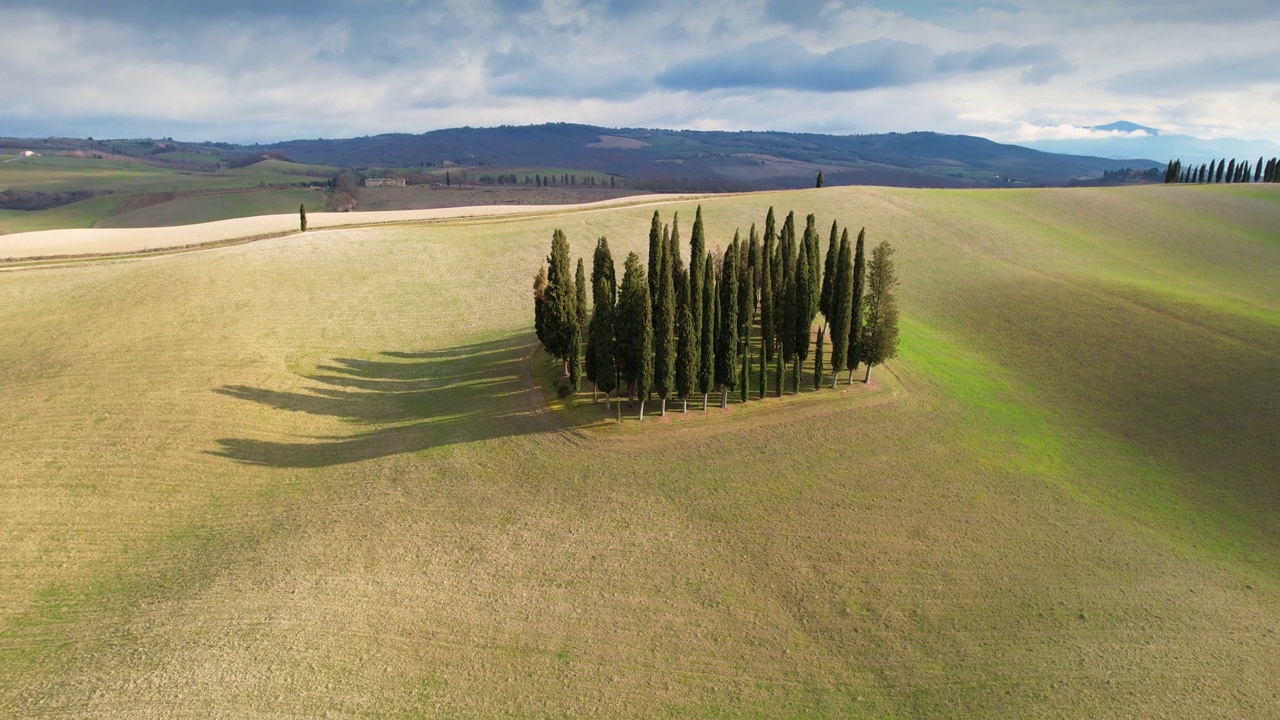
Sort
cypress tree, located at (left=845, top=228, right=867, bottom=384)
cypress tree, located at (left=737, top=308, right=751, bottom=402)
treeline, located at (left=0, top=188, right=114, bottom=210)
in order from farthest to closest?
treeline, located at (left=0, top=188, right=114, bottom=210) < cypress tree, located at (left=845, top=228, right=867, bottom=384) < cypress tree, located at (left=737, top=308, right=751, bottom=402)

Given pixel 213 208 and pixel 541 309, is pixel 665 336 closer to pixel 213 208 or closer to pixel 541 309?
pixel 541 309

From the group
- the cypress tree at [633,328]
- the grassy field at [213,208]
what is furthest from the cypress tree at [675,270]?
the grassy field at [213,208]

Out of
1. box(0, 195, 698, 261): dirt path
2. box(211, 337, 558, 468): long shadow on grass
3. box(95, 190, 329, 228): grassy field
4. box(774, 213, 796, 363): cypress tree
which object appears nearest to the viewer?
box(211, 337, 558, 468): long shadow on grass

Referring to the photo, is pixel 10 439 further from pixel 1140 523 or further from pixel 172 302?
pixel 1140 523

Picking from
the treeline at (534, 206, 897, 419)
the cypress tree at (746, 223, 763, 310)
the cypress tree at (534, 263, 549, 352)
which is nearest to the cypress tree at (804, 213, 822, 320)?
the treeline at (534, 206, 897, 419)

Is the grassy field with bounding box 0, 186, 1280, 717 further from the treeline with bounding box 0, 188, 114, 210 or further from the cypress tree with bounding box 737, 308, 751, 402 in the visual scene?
the treeline with bounding box 0, 188, 114, 210

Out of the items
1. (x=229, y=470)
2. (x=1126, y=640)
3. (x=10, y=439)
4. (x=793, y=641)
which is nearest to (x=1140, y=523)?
(x=1126, y=640)

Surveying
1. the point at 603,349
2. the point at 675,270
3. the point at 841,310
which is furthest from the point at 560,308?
the point at 841,310
